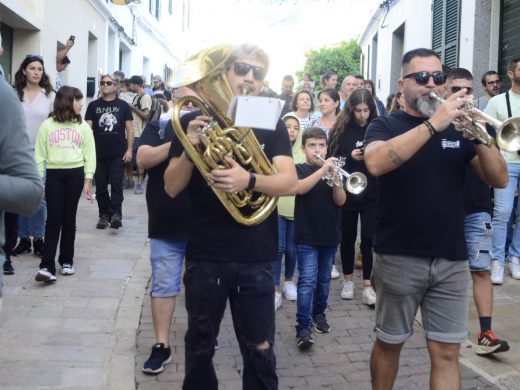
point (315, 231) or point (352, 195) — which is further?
point (352, 195)

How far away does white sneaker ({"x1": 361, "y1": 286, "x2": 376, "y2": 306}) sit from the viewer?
591cm

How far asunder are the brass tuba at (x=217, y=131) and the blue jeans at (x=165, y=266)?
1.34 metres

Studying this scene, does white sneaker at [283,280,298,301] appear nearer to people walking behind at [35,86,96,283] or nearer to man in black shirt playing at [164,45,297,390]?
people walking behind at [35,86,96,283]

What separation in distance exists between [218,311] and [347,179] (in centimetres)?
195

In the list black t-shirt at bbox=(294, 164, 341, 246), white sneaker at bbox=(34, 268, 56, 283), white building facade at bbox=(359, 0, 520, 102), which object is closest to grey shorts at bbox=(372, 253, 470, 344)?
black t-shirt at bbox=(294, 164, 341, 246)

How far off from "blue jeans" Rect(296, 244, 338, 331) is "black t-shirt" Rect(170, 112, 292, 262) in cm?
180

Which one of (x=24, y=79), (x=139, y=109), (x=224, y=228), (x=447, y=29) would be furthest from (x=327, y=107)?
(x=139, y=109)

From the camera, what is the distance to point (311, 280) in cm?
496

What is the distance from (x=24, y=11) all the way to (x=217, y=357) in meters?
7.84

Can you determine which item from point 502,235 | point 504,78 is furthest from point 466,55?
point 502,235

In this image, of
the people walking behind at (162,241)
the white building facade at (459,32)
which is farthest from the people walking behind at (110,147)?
the white building facade at (459,32)

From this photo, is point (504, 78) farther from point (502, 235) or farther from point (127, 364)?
point (127, 364)

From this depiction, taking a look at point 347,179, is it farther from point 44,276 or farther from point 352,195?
point 44,276

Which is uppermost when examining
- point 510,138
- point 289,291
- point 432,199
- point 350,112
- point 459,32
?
point 459,32
